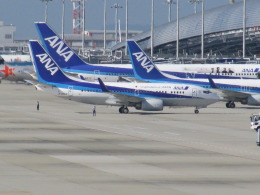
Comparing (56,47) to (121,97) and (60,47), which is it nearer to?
(60,47)

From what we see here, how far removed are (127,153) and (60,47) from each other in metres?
60.2

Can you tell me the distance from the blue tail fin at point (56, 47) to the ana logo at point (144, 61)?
29.5 feet

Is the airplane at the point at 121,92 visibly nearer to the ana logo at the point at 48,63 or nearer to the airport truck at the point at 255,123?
the ana logo at the point at 48,63

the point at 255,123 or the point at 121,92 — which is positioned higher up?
the point at 121,92

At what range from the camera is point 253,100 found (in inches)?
3590

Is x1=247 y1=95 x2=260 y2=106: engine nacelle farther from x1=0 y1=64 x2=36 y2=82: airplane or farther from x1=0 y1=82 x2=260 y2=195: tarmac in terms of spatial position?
x1=0 y1=64 x2=36 y2=82: airplane

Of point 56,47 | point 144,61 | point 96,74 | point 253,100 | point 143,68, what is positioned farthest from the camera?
point 96,74

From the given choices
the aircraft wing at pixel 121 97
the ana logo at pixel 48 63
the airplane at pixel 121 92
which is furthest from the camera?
the ana logo at pixel 48 63

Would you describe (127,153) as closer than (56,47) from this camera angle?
Yes

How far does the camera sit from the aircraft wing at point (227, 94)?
91.1 m

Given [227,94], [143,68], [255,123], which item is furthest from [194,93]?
[255,123]

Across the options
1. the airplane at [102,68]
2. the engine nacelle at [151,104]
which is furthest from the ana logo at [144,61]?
the engine nacelle at [151,104]

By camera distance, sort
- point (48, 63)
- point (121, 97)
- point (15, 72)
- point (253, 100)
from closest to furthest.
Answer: point (121, 97) → point (48, 63) → point (253, 100) → point (15, 72)

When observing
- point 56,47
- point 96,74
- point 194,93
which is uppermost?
point 56,47
